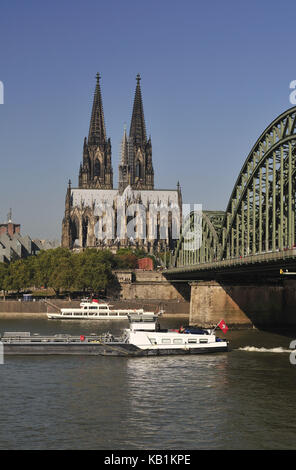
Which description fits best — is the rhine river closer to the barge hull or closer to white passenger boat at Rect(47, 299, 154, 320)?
the barge hull

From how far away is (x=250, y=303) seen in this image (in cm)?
9281

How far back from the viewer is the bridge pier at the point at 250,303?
305ft

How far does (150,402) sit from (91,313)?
2922 inches

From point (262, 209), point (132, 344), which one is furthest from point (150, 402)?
point (262, 209)

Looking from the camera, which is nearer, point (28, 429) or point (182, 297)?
point (28, 429)

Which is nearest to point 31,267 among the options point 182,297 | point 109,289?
point 109,289

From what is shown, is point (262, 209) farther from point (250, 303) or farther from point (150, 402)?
point (150, 402)

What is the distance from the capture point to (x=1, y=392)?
45.6 m

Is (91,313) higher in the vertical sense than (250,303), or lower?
lower

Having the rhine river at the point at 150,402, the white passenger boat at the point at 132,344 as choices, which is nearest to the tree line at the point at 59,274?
the white passenger boat at the point at 132,344

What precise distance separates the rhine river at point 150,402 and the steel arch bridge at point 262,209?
13355 millimetres

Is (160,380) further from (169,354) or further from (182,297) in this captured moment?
(182,297)

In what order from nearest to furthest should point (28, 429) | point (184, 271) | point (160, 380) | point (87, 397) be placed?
point (28, 429) < point (87, 397) < point (160, 380) < point (184, 271)

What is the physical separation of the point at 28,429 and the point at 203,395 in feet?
43.1
